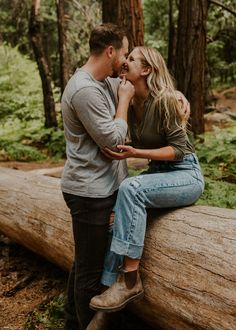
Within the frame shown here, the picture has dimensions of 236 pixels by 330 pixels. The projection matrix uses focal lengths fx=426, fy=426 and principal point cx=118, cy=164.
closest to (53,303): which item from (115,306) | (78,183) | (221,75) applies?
(115,306)

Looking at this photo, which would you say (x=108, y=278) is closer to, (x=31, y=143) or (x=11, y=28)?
(x=31, y=143)

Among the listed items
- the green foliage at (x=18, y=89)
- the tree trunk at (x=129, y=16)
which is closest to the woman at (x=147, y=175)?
the tree trunk at (x=129, y=16)

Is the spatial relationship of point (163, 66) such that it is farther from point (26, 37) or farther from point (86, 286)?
point (26, 37)

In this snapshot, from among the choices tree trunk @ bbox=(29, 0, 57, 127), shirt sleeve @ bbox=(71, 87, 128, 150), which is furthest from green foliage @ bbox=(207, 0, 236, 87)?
shirt sleeve @ bbox=(71, 87, 128, 150)

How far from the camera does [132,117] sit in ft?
11.6

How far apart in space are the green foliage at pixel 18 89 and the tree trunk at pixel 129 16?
35.0 ft

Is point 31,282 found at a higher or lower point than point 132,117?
lower

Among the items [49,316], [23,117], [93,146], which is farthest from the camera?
[23,117]

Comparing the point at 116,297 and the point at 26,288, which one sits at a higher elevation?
the point at 116,297

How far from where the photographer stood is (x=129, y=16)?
21.1ft

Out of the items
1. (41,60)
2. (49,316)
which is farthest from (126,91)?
(41,60)

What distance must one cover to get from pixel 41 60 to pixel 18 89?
21.3ft

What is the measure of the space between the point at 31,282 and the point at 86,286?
1.99 metres

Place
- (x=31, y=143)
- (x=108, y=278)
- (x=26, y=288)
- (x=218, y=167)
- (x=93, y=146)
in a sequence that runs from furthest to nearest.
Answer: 1. (x=31, y=143)
2. (x=218, y=167)
3. (x=26, y=288)
4. (x=108, y=278)
5. (x=93, y=146)
